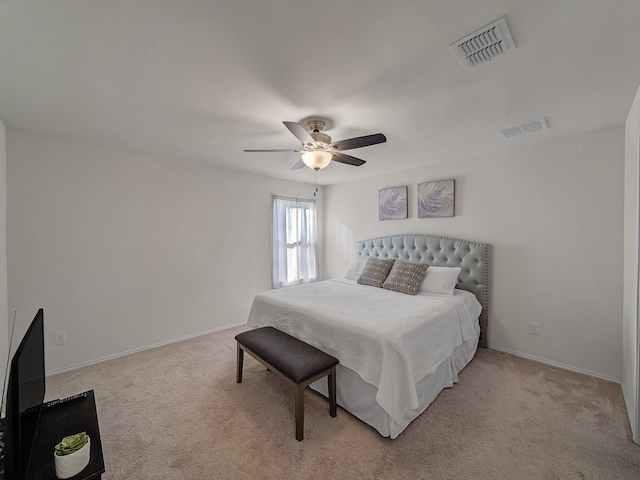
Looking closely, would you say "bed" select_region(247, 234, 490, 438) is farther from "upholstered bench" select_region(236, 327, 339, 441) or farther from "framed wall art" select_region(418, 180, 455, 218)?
"framed wall art" select_region(418, 180, 455, 218)

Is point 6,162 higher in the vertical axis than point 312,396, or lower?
higher

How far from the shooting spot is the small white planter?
38.4 inches

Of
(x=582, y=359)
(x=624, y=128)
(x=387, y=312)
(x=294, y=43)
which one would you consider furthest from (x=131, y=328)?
(x=624, y=128)

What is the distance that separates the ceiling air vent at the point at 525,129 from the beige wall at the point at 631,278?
514 mm

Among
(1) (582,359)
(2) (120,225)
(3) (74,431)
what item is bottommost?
(1) (582,359)

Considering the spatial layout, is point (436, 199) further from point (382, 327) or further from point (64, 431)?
point (64, 431)

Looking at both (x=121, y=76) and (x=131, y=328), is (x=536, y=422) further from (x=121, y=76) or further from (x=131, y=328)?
(x=131, y=328)

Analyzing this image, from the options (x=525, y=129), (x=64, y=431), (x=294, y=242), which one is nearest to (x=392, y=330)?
(x=64, y=431)

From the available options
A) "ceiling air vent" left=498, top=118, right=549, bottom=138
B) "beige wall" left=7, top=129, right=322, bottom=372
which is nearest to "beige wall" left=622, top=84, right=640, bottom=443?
"ceiling air vent" left=498, top=118, right=549, bottom=138

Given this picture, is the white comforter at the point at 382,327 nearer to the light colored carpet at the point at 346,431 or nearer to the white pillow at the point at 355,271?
the light colored carpet at the point at 346,431

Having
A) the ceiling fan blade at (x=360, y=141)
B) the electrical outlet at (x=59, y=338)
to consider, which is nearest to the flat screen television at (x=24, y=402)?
the electrical outlet at (x=59, y=338)

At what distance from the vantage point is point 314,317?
228 cm

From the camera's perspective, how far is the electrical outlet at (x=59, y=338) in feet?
8.48

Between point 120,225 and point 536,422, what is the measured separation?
415 centimetres
